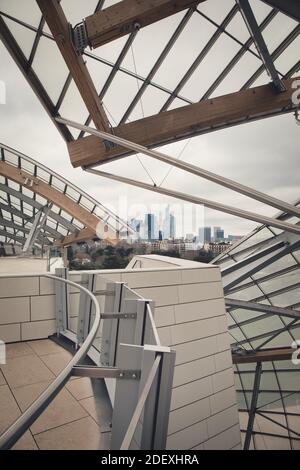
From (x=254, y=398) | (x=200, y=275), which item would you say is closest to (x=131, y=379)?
(x=200, y=275)

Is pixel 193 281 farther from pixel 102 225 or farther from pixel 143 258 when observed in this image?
pixel 102 225

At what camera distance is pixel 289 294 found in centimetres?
1332

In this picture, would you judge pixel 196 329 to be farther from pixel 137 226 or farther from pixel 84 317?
pixel 137 226

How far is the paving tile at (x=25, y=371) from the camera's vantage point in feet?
11.0

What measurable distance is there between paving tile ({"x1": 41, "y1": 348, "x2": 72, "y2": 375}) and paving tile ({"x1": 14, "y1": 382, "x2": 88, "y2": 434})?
1.52ft

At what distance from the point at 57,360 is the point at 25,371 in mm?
472

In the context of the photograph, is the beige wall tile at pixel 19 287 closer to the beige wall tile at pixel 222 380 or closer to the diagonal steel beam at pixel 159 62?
the beige wall tile at pixel 222 380

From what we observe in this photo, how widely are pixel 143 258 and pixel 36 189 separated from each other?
1635 cm

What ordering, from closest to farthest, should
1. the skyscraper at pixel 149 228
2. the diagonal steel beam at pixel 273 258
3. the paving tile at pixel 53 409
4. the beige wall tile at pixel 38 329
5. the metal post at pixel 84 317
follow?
1. the paving tile at pixel 53 409
2. the metal post at pixel 84 317
3. the beige wall tile at pixel 38 329
4. the diagonal steel beam at pixel 273 258
5. the skyscraper at pixel 149 228

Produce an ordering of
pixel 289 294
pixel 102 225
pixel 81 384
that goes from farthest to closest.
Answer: pixel 102 225
pixel 289 294
pixel 81 384

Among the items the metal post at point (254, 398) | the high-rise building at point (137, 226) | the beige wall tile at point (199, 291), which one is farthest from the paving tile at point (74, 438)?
the high-rise building at point (137, 226)

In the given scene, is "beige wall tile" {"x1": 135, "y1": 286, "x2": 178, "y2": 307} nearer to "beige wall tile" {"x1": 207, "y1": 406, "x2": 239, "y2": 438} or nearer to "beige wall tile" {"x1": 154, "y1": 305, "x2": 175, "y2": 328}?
"beige wall tile" {"x1": 154, "y1": 305, "x2": 175, "y2": 328}

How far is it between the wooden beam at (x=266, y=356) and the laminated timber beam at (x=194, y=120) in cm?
1055
